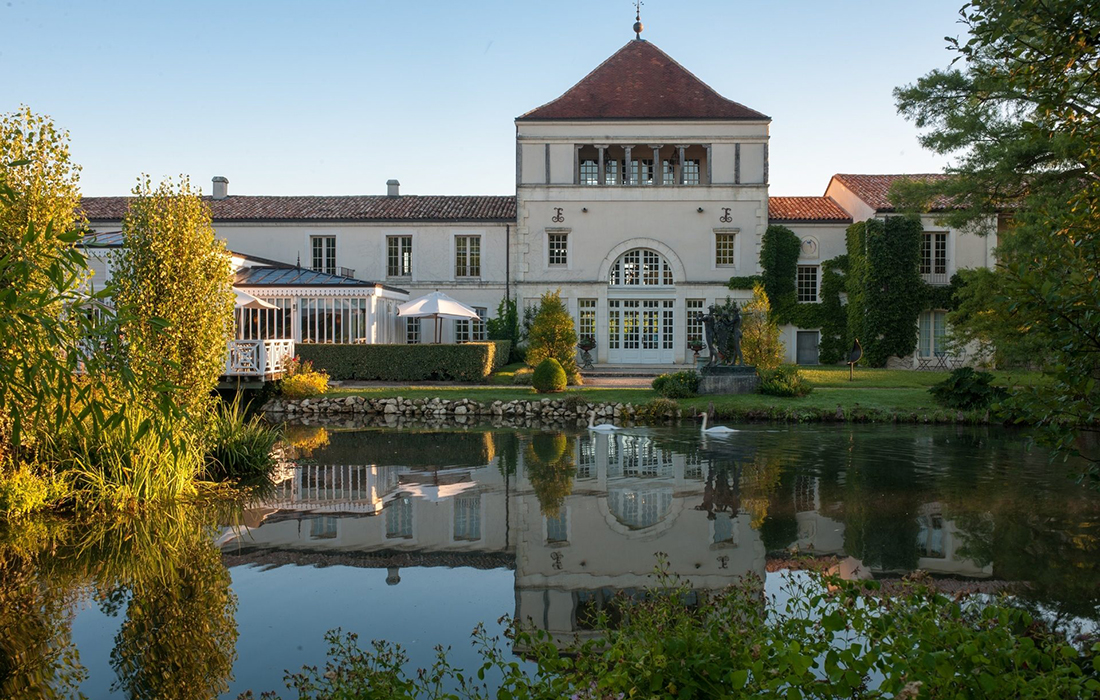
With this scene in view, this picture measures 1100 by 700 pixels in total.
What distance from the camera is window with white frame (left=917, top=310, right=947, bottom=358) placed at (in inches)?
1112

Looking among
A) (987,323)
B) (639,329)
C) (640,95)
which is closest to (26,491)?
(987,323)

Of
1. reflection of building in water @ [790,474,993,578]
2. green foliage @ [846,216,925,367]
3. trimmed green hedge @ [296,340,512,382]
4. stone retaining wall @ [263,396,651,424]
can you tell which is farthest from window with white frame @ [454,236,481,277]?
reflection of building in water @ [790,474,993,578]

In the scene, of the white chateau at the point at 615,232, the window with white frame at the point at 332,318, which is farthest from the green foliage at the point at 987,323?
the window with white frame at the point at 332,318

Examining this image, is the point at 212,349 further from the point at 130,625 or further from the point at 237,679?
the point at 237,679

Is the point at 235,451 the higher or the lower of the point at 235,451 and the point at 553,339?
the lower

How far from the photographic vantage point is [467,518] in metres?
8.91

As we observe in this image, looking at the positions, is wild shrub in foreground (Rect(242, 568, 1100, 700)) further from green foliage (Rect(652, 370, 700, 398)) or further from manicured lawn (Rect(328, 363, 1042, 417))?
green foliage (Rect(652, 370, 700, 398))

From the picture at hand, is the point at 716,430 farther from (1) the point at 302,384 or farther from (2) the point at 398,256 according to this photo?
(2) the point at 398,256

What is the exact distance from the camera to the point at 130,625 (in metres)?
5.57

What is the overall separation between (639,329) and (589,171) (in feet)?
20.4

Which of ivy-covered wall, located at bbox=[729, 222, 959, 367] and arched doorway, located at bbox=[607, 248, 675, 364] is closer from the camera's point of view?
ivy-covered wall, located at bbox=[729, 222, 959, 367]

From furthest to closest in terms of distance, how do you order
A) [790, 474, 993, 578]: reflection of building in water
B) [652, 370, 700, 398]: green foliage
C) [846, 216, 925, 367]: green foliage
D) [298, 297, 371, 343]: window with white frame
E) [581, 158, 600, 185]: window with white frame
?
[581, 158, 600, 185]: window with white frame < [846, 216, 925, 367]: green foliage < [298, 297, 371, 343]: window with white frame < [652, 370, 700, 398]: green foliage < [790, 474, 993, 578]: reflection of building in water

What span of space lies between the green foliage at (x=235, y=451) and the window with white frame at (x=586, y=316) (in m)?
18.6

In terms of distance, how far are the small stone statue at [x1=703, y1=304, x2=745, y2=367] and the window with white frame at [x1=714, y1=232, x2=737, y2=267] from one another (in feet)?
31.5
